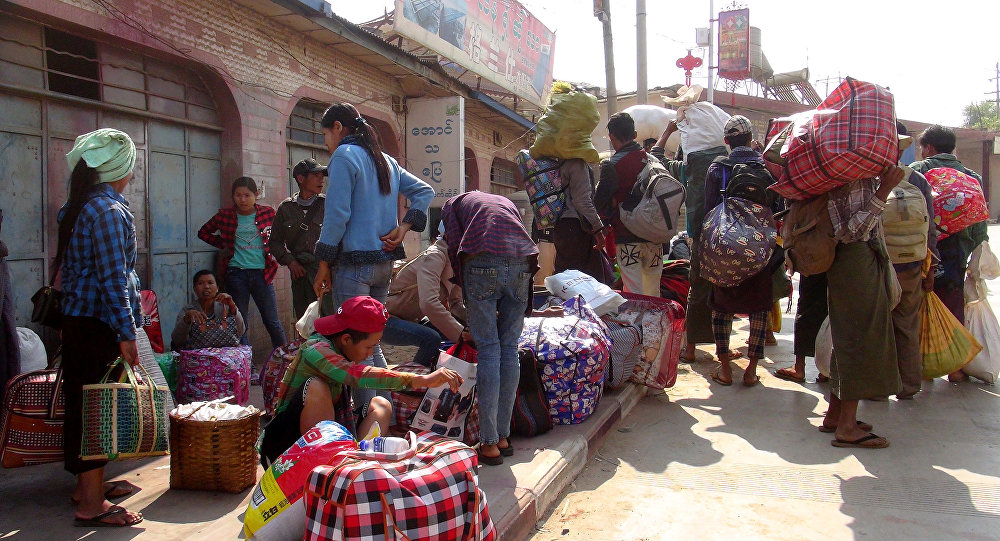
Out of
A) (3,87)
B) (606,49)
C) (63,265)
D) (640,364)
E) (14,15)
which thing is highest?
(606,49)

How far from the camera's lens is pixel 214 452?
3.23m

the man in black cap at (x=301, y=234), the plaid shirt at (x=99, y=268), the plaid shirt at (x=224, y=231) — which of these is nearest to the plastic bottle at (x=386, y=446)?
the plaid shirt at (x=99, y=268)

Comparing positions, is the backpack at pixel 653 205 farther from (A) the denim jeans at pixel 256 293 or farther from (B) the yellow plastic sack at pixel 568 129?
(A) the denim jeans at pixel 256 293

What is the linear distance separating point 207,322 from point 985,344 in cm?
607

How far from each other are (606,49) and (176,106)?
30.7 feet

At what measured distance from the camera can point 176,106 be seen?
5.99 meters

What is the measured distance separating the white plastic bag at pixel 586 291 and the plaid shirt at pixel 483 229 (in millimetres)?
1393

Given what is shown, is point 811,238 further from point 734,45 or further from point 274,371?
point 734,45

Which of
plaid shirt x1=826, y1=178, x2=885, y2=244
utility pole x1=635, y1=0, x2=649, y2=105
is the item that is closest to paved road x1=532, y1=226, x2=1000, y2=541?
plaid shirt x1=826, y1=178, x2=885, y2=244

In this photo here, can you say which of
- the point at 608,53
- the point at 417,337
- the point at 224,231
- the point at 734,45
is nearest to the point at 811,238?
the point at 417,337

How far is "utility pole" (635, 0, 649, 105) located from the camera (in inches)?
473

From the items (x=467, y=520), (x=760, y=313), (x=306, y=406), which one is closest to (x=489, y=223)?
(x=306, y=406)

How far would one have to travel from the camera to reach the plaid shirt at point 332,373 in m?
2.80

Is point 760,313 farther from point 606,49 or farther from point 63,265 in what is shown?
point 606,49
